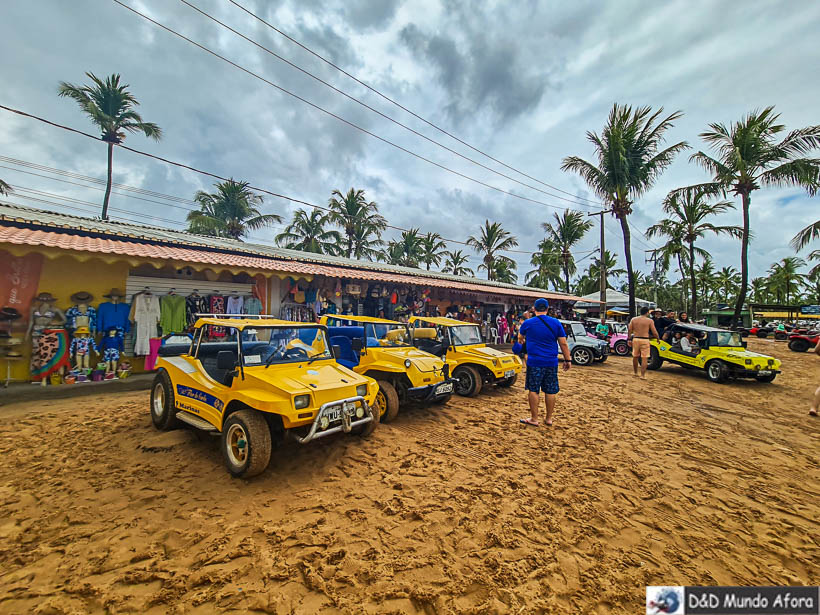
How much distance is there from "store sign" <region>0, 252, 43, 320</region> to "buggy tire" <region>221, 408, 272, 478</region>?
6.25m

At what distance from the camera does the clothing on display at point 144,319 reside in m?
7.43

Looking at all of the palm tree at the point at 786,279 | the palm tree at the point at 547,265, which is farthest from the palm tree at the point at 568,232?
the palm tree at the point at 786,279

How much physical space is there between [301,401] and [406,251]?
31.1 metres

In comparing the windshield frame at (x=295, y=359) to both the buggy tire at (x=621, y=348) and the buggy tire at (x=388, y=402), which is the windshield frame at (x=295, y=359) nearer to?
the buggy tire at (x=388, y=402)

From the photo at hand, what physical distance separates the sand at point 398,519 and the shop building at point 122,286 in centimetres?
206

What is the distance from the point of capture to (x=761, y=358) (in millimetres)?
9195

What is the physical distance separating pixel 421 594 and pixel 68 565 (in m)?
2.44

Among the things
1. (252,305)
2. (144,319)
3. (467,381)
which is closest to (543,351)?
(467,381)

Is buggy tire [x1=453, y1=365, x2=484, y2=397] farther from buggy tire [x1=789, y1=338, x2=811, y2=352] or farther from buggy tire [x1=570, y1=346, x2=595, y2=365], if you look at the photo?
buggy tire [x1=789, y1=338, x2=811, y2=352]

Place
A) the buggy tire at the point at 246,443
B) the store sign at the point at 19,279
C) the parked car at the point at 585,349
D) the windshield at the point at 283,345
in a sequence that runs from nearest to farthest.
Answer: the buggy tire at the point at 246,443 → the windshield at the point at 283,345 → the store sign at the point at 19,279 → the parked car at the point at 585,349

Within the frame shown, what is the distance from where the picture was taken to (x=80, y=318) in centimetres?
679

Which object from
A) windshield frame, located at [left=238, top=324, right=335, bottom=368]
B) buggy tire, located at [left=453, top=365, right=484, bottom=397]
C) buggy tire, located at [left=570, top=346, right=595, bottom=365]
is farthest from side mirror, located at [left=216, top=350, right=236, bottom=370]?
buggy tire, located at [left=570, top=346, right=595, bottom=365]

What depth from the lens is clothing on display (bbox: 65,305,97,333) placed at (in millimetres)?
6719

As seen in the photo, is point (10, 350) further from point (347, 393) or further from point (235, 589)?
point (235, 589)
